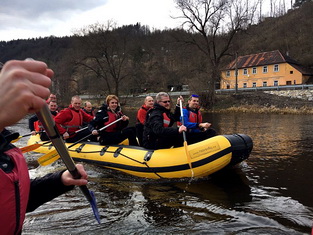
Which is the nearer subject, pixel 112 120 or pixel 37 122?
pixel 112 120

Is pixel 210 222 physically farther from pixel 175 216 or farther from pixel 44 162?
A: pixel 44 162

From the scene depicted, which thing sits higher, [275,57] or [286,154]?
[275,57]

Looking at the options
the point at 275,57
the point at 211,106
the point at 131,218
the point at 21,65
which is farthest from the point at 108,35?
the point at 21,65

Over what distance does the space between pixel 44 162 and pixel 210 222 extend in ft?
7.95

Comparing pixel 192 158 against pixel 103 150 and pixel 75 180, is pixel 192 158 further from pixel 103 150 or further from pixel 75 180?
pixel 75 180

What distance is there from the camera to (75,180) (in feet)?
5.15

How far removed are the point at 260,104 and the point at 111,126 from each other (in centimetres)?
1879

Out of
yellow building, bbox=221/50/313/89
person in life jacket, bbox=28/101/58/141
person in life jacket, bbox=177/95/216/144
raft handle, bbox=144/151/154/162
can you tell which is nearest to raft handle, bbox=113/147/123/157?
raft handle, bbox=144/151/154/162

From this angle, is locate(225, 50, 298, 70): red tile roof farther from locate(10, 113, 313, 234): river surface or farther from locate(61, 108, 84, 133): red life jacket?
locate(61, 108, 84, 133): red life jacket

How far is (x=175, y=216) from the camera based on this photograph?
156 inches

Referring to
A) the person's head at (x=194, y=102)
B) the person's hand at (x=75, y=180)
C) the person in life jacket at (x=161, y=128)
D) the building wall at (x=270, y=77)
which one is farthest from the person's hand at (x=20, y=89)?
the building wall at (x=270, y=77)

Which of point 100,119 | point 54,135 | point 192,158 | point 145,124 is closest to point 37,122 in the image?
point 100,119

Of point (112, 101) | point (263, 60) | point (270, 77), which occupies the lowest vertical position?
point (112, 101)

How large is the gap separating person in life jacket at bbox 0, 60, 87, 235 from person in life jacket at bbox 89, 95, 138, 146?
5.41m
